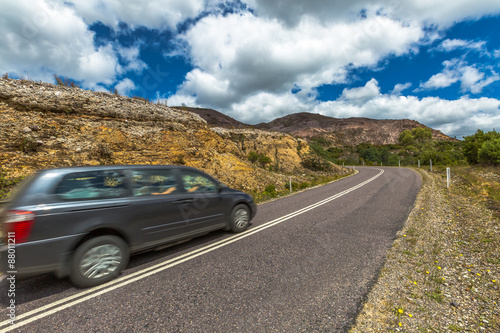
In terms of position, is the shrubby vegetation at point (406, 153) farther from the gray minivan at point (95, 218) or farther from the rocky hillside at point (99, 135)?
the gray minivan at point (95, 218)

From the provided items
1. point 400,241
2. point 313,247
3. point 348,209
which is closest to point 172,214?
point 313,247

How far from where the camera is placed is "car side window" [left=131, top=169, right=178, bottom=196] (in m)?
3.63

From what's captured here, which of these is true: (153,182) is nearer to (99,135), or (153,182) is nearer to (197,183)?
(197,183)

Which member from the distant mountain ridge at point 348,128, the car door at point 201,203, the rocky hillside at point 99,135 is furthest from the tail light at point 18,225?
the distant mountain ridge at point 348,128

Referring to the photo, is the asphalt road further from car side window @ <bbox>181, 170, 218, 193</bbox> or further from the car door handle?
car side window @ <bbox>181, 170, 218, 193</bbox>

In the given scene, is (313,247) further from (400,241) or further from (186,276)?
(186,276)

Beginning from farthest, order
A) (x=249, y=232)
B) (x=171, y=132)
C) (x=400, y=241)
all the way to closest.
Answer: (x=171, y=132)
(x=249, y=232)
(x=400, y=241)

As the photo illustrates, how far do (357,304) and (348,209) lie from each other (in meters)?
5.11

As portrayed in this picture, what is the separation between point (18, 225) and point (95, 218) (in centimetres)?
78

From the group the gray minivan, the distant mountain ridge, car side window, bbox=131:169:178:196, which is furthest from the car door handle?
the distant mountain ridge

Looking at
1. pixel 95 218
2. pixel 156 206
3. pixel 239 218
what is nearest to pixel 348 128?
pixel 239 218

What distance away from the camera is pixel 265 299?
2.56m

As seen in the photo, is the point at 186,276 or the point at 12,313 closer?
the point at 12,313

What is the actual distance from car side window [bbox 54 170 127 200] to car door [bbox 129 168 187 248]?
0.22 meters
